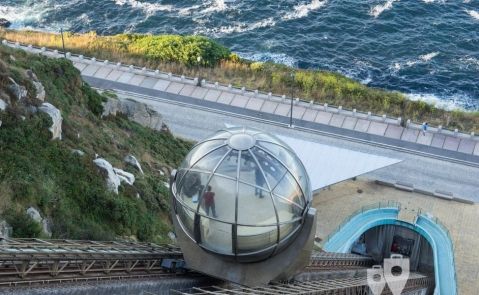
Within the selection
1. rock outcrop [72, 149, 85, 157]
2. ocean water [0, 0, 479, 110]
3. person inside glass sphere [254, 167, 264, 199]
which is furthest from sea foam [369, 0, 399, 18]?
person inside glass sphere [254, 167, 264, 199]

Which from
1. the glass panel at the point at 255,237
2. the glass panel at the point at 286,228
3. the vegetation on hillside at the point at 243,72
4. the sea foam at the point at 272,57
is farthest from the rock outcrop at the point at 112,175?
the sea foam at the point at 272,57

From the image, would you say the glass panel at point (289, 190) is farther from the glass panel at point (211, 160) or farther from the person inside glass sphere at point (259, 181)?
the glass panel at point (211, 160)

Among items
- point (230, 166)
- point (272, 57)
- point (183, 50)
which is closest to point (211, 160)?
point (230, 166)

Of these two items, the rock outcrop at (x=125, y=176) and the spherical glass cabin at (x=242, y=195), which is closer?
the spherical glass cabin at (x=242, y=195)

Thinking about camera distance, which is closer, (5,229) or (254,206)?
(254,206)

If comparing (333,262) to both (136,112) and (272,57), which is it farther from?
(272,57)

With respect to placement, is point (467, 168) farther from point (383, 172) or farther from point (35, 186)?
point (35, 186)

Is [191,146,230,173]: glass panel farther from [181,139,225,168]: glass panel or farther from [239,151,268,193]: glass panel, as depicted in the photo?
[239,151,268,193]: glass panel
